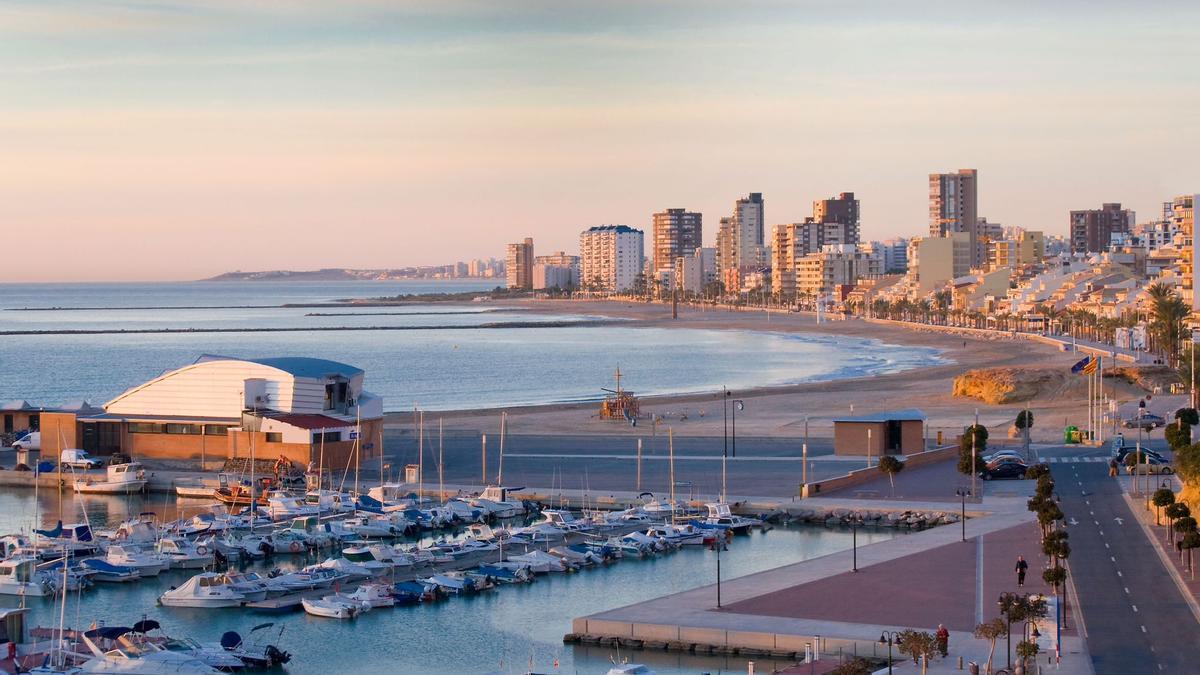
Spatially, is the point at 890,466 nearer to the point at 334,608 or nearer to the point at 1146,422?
the point at 1146,422

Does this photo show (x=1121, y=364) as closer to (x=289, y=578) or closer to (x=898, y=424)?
(x=898, y=424)

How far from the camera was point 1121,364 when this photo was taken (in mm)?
88562

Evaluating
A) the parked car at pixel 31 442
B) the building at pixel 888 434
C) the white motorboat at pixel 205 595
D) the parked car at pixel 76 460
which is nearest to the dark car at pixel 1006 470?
the building at pixel 888 434

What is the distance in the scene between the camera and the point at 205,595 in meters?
34.3

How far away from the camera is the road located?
82.1 feet

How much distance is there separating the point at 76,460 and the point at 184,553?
15582mm

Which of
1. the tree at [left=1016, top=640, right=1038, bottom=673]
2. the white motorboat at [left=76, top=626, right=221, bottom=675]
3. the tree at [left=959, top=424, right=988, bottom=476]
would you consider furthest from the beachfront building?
the tree at [left=1016, top=640, right=1038, bottom=673]

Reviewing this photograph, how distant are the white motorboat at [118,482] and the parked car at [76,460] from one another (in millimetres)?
1538

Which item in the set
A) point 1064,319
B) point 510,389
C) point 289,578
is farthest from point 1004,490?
point 1064,319

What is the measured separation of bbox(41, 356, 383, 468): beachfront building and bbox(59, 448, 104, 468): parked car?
157 centimetres

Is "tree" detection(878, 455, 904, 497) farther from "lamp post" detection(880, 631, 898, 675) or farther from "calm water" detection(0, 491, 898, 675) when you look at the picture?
"lamp post" detection(880, 631, 898, 675)

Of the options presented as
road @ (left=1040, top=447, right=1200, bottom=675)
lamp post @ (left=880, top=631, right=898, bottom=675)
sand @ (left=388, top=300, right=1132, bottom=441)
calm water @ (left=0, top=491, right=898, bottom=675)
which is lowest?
calm water @ (left=0, top=491, right=898, bottom=675)

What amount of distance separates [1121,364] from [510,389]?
35.6 metres

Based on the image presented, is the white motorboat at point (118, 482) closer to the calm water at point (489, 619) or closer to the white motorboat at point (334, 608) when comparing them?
the calm water at point (489, 619)
